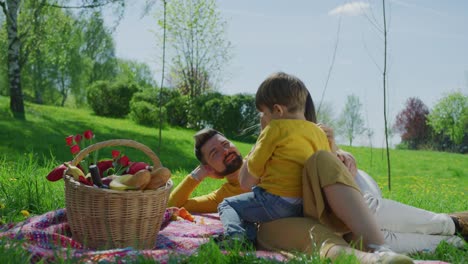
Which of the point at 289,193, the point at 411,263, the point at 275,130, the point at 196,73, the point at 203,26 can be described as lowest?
the point at 411,263

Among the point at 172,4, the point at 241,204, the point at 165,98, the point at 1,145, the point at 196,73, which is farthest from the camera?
the point at 196,73

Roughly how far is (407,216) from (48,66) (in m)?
33.3

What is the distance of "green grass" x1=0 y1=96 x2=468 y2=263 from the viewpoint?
380 cm

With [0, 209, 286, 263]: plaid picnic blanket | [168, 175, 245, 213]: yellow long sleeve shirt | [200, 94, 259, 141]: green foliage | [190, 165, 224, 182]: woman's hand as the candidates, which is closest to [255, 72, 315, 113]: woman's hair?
[0, 209, 286, 263]: plaid picnic blanket

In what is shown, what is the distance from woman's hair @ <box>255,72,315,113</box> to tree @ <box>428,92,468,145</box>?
96.1ft

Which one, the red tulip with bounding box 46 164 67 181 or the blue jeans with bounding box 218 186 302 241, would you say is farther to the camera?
the red tulip with bounding box 46 164 67 181

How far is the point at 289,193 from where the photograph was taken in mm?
2865

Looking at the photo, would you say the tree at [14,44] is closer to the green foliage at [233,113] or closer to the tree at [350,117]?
the green foliage at [233,113]

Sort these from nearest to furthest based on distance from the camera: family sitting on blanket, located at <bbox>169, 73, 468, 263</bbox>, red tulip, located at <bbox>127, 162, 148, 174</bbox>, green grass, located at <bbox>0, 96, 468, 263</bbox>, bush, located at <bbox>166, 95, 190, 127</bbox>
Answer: family sitting on blanket, located at <bbox>169, 73, 468, 263</bbox> < red tulip, located at <bbox>127, 162, 148, 174</bbox> < green grass, located at <bbox>0, 96, 468, 263</bbox> < bush, located at <bbox>166, 95, 190, 127</bbox>

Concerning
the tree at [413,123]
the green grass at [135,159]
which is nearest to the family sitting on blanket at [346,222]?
the green grass at [135,159]

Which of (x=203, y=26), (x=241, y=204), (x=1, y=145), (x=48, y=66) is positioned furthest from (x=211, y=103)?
(x=48, y=66)

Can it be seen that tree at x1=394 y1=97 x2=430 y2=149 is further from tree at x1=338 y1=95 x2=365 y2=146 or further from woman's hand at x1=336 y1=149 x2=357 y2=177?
woman's hand at x1=336 y1=149 x2=357 y2=177

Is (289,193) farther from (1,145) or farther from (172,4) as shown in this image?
(172,4)

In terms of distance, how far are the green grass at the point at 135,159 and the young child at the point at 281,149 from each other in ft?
1.33
